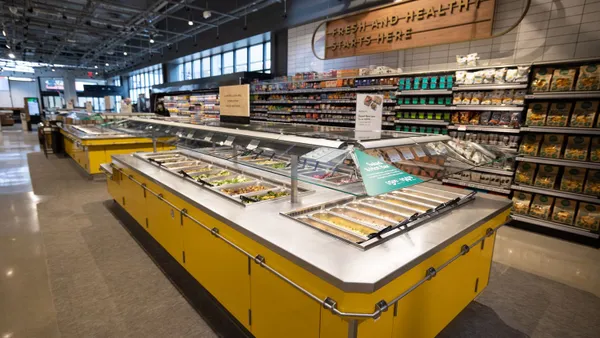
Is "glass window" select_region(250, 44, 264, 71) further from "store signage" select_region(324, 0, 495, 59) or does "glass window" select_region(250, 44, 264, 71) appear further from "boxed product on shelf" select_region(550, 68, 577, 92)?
"boxed product on shelf" select_region(550, 68, 577, 92)

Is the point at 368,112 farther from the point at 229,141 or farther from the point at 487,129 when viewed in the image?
the point at 487,129

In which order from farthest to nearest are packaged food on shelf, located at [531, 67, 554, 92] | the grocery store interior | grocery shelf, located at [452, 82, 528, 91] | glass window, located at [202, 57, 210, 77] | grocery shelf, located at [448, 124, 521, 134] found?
glass window, located at [202, 57, 210, 77] < grocery shelf, located at [448, 124, 521, 134] < grocery shelf, located at [452, 82, 528, 91] < packaged food on shelf, located at [531, 67, 554, 92] < the grocery store interior

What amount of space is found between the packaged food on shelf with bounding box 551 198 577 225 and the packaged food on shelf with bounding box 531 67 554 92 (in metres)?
1.51

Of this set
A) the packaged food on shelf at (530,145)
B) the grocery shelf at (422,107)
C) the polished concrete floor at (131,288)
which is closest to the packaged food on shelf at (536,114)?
the packaged food on shelf at (530,145)

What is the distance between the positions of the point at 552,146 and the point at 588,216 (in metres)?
0.98

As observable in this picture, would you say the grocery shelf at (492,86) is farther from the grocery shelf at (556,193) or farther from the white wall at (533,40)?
the grocery shelf at (556,193)

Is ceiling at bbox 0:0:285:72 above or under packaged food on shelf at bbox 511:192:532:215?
above

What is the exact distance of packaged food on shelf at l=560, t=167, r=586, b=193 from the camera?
411cm

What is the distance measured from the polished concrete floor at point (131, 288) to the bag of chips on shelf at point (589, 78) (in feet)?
6.55

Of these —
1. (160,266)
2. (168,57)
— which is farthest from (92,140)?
(168,57)

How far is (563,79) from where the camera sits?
4.03 meters

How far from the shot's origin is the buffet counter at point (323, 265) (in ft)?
4.70

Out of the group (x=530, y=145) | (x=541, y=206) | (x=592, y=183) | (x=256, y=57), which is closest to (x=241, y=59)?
(x=256, y=57)

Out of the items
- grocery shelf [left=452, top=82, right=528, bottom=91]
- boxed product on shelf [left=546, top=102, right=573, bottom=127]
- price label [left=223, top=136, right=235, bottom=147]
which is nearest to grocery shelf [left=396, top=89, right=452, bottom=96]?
grocery shelf [left=452, top=82, right=528, bottom=91]
